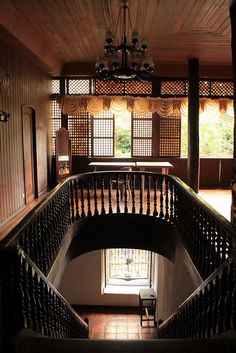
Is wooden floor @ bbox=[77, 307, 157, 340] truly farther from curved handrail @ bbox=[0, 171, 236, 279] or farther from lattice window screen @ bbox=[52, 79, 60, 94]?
lattice window screen @ bbox=[52, 79, 60, 94]

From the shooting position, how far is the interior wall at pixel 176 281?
462 cm

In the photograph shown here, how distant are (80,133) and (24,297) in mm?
8343

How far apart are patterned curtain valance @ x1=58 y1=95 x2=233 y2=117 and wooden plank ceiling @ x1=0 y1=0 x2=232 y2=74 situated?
132 cm

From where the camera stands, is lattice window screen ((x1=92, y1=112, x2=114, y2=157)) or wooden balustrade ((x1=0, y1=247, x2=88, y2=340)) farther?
lattice window screen ((x1=92, y1=112, x2=114, y2=157))

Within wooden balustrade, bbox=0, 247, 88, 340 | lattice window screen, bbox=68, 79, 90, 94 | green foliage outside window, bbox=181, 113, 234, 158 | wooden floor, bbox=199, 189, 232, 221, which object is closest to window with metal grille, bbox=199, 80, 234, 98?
green foliage outside window, bbox=181, 113, 234, 158

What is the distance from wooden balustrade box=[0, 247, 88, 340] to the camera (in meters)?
2.22

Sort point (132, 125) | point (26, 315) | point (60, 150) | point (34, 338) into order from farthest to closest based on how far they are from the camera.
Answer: point (132, 125) → point (60, 150) → point (26, 315) → point (34, 338)

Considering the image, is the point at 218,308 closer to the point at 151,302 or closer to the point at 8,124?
Answer: the point at 8,124

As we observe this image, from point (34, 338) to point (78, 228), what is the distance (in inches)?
154

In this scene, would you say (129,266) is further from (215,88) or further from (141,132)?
(215,88)

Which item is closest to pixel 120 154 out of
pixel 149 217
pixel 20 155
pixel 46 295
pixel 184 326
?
pixel 20 155

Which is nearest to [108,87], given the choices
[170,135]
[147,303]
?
[170,135]

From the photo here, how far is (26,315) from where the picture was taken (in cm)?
243

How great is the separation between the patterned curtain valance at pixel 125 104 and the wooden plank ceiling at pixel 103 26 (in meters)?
1.32
